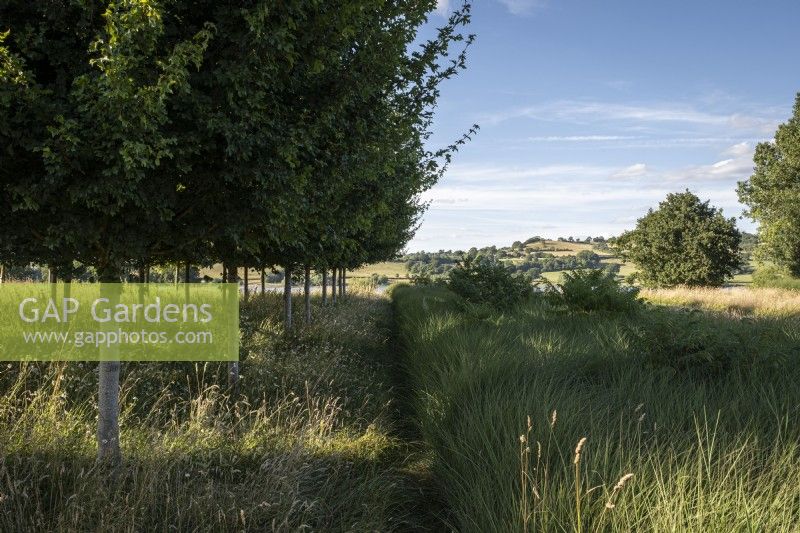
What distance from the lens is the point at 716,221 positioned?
3994 centimetres

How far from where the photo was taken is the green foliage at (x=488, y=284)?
16.5 metres

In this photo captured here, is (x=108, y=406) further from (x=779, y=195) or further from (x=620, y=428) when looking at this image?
(x=779, y=195)

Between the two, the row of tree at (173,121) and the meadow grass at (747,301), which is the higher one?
the row of tree at (173,121)

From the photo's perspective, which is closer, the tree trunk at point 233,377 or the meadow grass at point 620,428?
the meadow grass at point 620,428

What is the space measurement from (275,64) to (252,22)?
0.43 metres

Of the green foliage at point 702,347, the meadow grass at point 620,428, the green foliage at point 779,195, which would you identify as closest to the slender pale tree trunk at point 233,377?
the meadow grass at point 620,428

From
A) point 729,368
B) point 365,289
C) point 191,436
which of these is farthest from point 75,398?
point 365,289

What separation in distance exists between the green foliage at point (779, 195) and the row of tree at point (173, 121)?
34518 millimetres

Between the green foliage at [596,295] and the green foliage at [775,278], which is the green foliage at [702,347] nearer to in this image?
the green foliage at [596,295]

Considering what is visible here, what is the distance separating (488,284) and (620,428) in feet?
43.5

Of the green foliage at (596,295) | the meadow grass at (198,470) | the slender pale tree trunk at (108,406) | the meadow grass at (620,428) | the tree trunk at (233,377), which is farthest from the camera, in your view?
the green foliage at (596,295)

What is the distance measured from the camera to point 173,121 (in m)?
3.92
